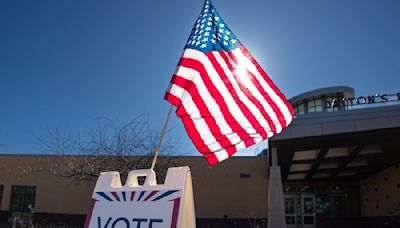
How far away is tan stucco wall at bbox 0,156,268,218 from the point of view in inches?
1005

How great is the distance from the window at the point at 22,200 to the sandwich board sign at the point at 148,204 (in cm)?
2808

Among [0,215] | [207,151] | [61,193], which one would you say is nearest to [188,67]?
[207,151]

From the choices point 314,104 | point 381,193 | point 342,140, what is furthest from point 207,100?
point 314,104

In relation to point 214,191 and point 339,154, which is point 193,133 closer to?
point 339,154

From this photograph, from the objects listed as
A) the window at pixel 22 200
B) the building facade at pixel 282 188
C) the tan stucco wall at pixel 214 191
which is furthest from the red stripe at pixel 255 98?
the window at pixel 22 200

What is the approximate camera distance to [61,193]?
27.5 meters

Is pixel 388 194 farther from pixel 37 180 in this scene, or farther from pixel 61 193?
pixel 37 180

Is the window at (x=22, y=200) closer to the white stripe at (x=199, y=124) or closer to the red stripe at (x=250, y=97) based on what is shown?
the white stripe at (x=199, y=124)

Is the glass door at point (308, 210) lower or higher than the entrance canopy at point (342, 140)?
lower

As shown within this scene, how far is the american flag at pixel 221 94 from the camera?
353cm

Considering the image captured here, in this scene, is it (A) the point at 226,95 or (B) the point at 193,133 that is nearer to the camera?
(B) the point at 193,133

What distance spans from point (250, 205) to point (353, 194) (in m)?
8.57

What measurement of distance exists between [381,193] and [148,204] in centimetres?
2563

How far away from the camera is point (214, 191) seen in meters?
26.0
